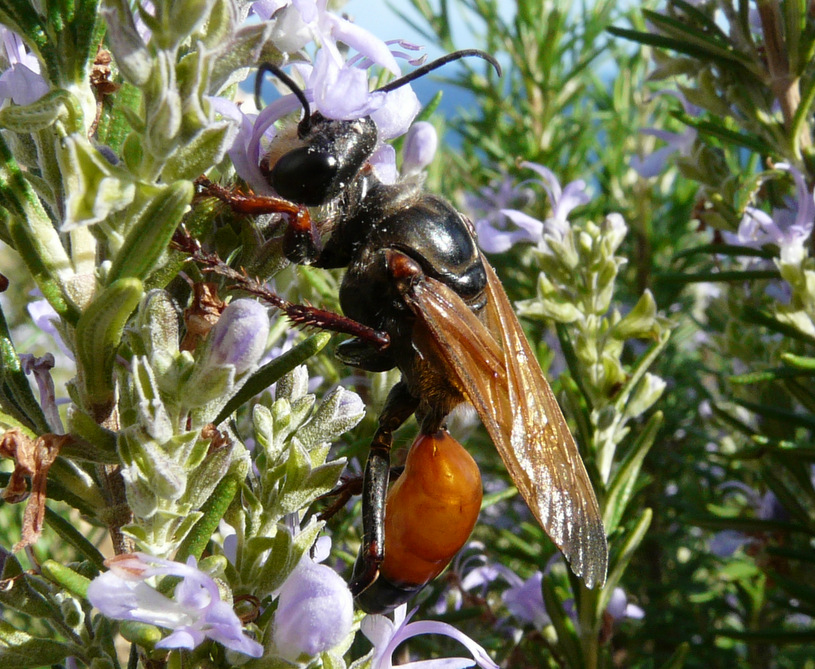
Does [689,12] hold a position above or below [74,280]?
above

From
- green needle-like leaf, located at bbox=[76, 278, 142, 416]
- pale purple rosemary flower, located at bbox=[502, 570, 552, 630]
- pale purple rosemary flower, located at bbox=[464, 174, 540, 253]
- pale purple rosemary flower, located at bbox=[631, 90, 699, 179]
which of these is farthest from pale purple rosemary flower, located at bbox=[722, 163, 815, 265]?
green needle-like leaf, located at bbox=[76, 278, 142, 416]

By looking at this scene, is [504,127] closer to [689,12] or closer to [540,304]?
[689,12]

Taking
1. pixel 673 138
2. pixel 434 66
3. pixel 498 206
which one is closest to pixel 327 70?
pixel 434 66

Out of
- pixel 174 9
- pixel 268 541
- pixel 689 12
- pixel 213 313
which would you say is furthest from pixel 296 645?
pixel 689 12

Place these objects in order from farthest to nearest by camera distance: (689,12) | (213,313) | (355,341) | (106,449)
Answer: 1. (689,12)
2. (355,341)
3. (213,313)
4. (106,449)

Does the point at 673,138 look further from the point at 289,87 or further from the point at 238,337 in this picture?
the point at 238,337

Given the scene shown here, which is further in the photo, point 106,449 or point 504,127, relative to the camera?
point 504,127
